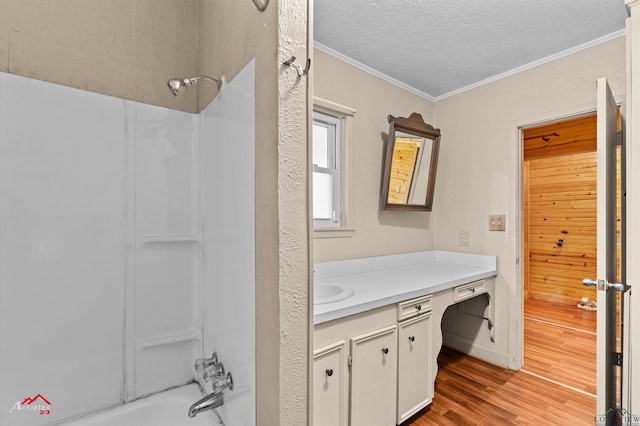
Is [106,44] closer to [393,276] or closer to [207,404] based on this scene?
[207,404]

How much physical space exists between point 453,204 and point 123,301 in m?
2.52

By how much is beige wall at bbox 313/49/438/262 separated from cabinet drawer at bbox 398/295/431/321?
2.04 ft

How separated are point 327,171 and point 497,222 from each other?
1434mm

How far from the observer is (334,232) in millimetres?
2064

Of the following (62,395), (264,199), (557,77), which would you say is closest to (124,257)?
(62,395)

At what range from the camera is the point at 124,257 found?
1169 mm

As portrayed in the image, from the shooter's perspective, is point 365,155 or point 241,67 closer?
point 241,67

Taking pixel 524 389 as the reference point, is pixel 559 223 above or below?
above

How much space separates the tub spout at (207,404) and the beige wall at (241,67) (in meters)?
0.27

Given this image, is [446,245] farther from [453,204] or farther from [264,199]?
[264,199]

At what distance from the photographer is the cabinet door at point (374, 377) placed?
1.38 metres

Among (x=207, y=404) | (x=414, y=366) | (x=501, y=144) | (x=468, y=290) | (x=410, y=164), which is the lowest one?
(x=414, y=366)

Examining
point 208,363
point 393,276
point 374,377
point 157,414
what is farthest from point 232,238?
point 393,276

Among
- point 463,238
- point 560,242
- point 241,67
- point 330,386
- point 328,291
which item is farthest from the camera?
point 560,242
